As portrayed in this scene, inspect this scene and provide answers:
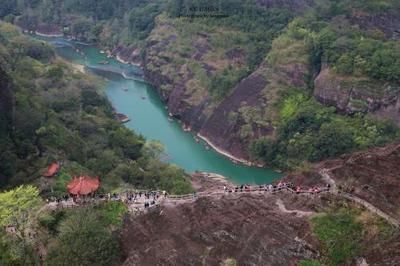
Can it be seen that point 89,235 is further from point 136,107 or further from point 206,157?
point 136,107

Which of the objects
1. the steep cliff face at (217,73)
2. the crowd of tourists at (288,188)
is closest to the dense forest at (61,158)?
the crowd of tourists at (288,188)

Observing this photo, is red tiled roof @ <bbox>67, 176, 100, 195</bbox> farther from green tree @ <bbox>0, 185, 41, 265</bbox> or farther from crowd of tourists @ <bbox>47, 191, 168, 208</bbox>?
green tree @ <bbox>0, 185, 41, 265</bbox>

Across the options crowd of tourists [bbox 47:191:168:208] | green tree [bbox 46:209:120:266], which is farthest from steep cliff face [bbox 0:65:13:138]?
green tree [bbox 46:209:120:266]

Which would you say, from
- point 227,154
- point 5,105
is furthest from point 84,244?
point 227,154

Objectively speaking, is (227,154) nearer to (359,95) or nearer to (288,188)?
(359,95)

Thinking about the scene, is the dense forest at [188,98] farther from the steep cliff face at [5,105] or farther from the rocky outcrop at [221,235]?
the rocky outcrop at [221,235]
